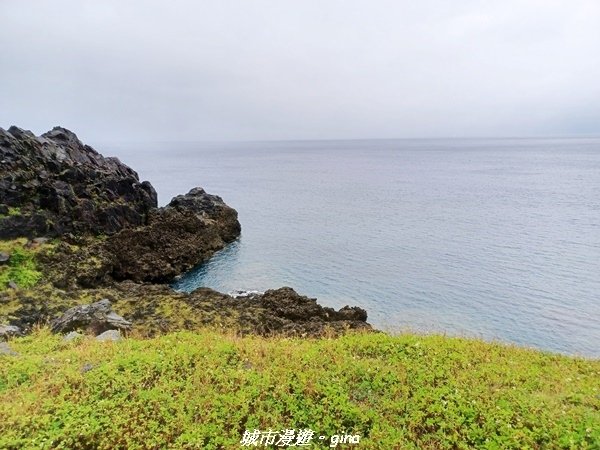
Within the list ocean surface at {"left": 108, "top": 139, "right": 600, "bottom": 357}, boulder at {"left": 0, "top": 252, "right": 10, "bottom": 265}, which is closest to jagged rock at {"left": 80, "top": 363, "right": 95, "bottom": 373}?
ocean surface at {"left": 108, "top": 139, "right": 600, "bottom": 357}

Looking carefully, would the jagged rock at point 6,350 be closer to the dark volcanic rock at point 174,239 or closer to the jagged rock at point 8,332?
the jagged rock at point 8,332

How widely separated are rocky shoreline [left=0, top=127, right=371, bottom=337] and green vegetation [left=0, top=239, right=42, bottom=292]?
0.13 m

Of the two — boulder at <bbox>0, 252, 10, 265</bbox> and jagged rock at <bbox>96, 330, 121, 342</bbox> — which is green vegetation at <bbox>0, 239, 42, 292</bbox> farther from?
jagged rock at <bbox>96, 330, 121, 342</bbox>

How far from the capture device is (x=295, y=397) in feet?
35.0

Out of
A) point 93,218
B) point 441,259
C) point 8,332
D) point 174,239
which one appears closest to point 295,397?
point 8,332

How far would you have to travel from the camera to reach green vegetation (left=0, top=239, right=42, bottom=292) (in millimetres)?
32156

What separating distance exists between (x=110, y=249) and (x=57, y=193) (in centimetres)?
923

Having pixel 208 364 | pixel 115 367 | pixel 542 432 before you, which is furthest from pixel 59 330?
pixel 542 432

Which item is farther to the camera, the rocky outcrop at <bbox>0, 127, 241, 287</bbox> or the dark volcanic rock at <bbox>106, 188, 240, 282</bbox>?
the dark volcanic rock at <bbox>106, 188, 240, 282</bbox>

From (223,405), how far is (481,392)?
6997 millimetres

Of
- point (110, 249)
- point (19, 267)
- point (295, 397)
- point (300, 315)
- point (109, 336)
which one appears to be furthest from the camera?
point (110, 249)

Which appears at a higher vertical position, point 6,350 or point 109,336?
point 6,350

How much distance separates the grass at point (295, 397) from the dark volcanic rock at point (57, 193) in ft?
106

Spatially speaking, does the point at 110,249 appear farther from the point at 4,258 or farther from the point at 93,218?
the point at 4,258
